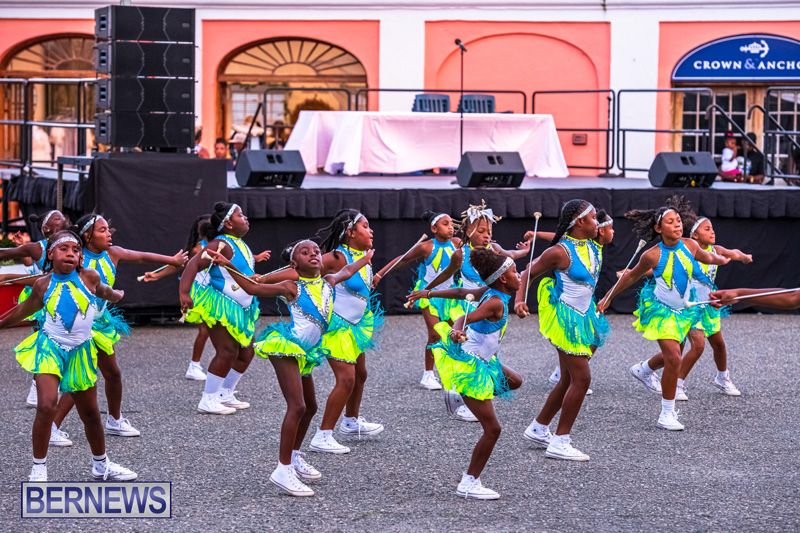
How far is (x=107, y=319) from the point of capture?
669 cm

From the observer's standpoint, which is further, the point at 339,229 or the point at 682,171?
the point at 682,171

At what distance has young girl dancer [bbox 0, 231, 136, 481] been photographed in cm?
572

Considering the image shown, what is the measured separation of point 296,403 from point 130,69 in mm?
5555

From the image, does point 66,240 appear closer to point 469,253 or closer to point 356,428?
point 356,428

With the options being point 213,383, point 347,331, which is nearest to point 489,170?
point 213,383

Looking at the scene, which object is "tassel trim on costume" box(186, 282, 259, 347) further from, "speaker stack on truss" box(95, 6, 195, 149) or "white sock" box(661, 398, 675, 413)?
"speaker stack on truss" box(95, 6, 195, 149)

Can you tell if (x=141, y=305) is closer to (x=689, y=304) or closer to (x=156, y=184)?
(x=156, y=184)

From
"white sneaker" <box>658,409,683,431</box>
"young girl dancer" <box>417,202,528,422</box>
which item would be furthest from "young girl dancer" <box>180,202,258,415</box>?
"white sneaker" <box>658,409,683,431</box>

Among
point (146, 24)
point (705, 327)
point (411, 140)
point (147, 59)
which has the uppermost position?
point (146, 24)

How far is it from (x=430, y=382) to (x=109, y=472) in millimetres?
3180

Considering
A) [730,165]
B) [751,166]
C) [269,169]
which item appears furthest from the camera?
[751,166]

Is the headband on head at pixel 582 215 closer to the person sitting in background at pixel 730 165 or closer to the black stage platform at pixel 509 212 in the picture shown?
the black stage platform at pixel 509 212

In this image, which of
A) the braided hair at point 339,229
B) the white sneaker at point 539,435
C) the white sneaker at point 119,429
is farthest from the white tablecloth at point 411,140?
the white sneaker at point 539,435

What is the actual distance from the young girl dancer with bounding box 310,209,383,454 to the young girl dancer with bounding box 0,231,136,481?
1383 millimetres
